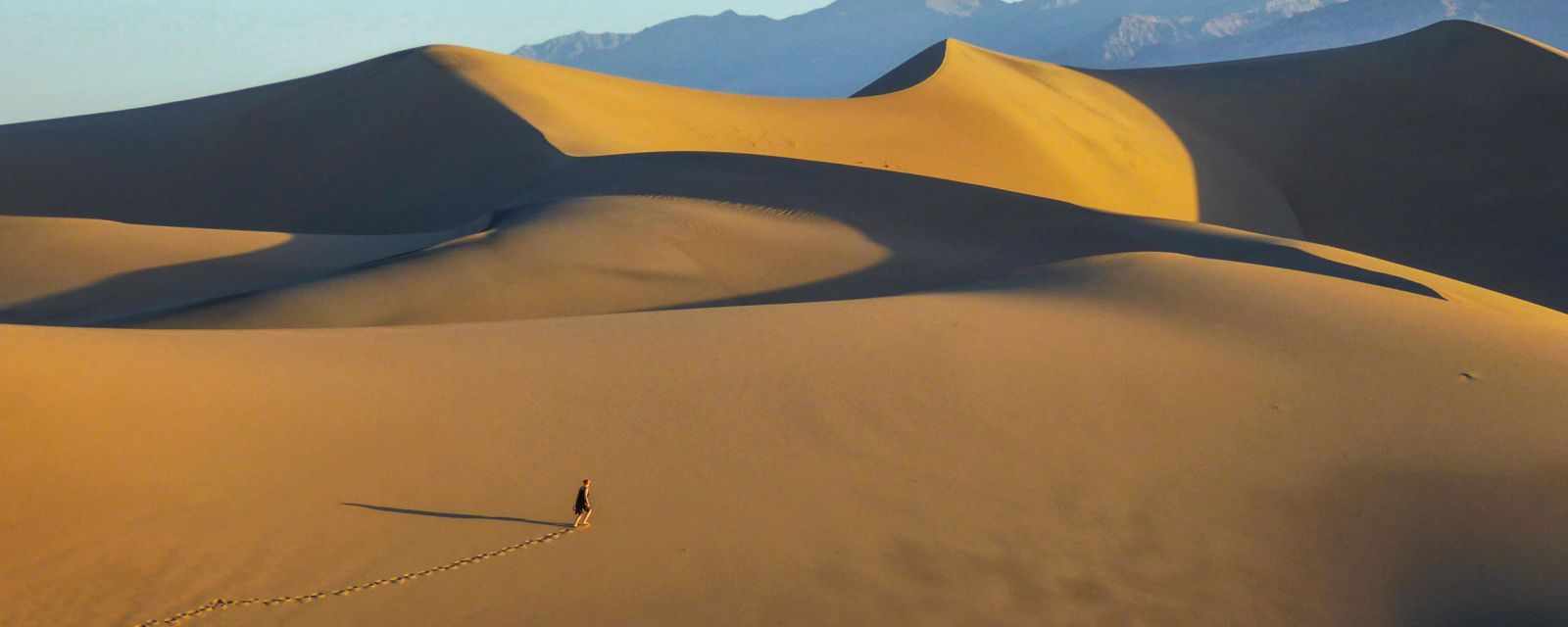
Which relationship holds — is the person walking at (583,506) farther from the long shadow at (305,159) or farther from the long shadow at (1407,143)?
the long shadow at (1407,143)

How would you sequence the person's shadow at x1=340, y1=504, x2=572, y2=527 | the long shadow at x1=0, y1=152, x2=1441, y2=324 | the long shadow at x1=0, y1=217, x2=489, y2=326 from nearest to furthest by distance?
the person's shadow at x1=340, y1=504, x2=572, y2=527, the long shadow at x1=0, y1=217, x2=489, y2=326, the long shadow at x1=0, y1=152, x2=1441, y2=324

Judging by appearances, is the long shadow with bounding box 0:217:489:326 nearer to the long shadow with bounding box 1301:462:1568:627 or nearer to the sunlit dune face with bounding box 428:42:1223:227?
the sunlit dune face with bounding box 428:42:1223:227

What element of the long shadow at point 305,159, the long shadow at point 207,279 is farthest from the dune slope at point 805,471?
the long shadow at point 305,159

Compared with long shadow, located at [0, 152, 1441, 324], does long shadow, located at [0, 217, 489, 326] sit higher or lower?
higher

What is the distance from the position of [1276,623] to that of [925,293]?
5.80 m

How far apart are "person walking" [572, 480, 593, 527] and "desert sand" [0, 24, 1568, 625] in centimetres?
7

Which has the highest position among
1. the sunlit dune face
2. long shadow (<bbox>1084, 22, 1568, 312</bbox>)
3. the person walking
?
the person walking

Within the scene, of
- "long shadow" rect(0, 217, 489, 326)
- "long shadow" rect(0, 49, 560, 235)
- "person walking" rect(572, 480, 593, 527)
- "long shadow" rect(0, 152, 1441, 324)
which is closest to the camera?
"person walking" rect(572, 480, 593, 527)

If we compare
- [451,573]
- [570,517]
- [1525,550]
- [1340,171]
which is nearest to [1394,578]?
[1525,550]

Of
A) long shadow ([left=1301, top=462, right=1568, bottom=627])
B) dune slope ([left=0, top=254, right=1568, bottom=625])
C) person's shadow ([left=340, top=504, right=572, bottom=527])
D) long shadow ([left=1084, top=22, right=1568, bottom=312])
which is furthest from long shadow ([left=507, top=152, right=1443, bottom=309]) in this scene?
long shadow ([left=1084, top=22, right=1568, bottom=312])

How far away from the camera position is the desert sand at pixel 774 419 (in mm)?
5555

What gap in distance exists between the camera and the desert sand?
219 inches

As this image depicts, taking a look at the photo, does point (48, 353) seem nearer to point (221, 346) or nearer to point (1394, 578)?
point (221, 346)

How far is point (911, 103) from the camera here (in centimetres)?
2862
